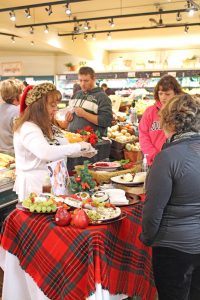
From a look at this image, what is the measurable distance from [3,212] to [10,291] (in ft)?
4.73

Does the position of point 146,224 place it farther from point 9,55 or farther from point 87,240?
point 9,55

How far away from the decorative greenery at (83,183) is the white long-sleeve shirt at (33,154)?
20cm

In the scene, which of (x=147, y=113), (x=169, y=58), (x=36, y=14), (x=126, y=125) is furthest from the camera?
(x=169, y=58)

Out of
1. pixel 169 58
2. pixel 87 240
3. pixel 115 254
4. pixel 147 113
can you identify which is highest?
pixel 169 58

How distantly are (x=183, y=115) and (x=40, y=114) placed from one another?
1.18 metres

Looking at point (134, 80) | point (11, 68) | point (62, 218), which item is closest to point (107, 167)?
point (62, 218)

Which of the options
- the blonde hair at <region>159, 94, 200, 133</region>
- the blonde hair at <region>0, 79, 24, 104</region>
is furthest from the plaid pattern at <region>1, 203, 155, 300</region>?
the blonde hair at <region>0, 79, 24, 104</region>

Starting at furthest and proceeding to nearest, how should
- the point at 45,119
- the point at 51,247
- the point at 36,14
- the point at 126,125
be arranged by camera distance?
the point at 36,14 → the point at 126,125 → the point at 45,119 → the point at 51,247

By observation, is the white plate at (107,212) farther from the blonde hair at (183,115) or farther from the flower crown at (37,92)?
the flower crown at (37,92)

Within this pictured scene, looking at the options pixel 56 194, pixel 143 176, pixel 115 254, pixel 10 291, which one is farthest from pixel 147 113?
pixel 10 291

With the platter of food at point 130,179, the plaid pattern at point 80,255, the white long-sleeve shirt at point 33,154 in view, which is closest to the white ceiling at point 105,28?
the white long-sleeve shirt at point 33,154

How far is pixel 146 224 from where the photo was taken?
193 cm

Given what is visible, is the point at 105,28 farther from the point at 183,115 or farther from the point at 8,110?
the point at 183,115

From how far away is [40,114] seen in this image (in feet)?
8.89
